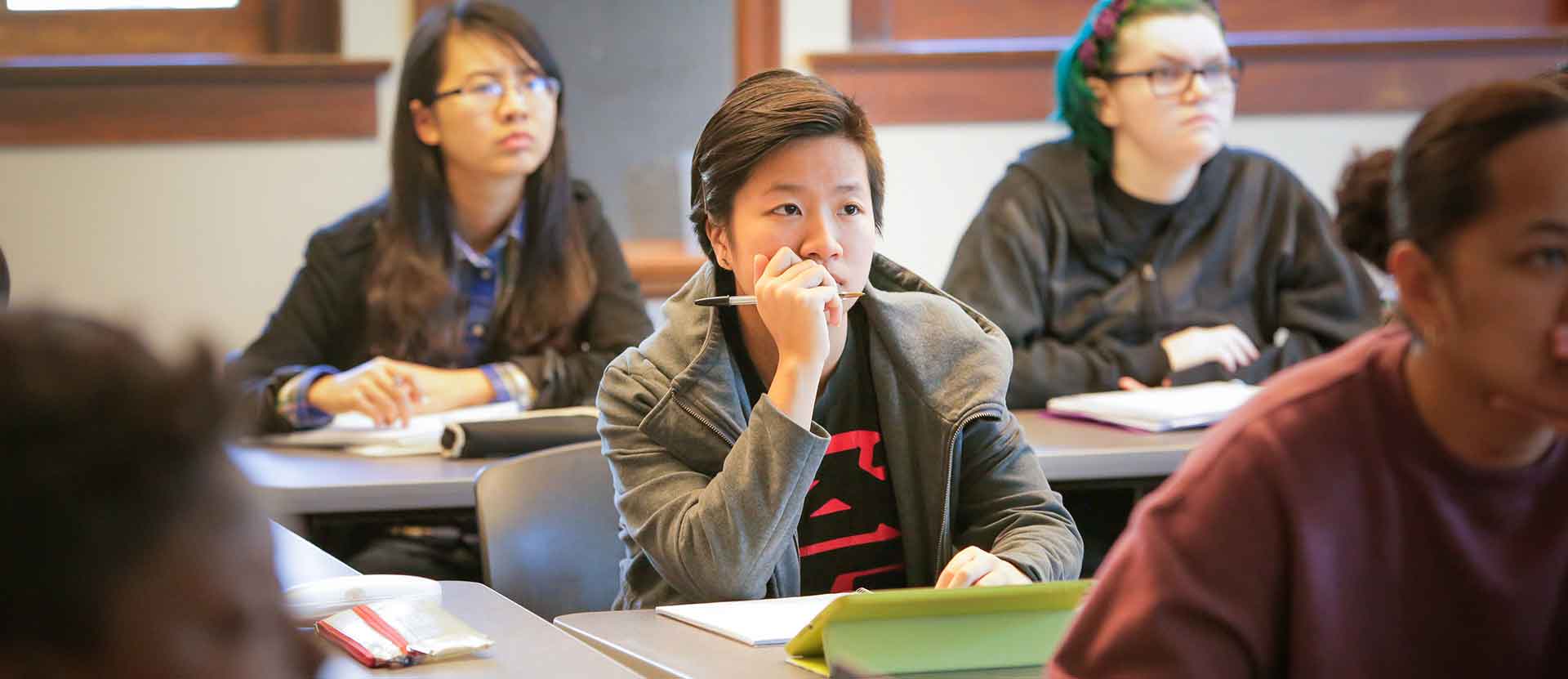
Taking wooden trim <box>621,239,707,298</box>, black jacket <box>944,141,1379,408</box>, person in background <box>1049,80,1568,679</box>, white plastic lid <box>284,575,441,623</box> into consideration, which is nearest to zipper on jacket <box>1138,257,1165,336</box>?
black jacket <box>944,141,1379,408</box>

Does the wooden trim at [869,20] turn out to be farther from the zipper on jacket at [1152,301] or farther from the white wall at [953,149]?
the zipper on jacket at [1152,301]

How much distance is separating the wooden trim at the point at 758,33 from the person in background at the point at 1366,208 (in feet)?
8.80

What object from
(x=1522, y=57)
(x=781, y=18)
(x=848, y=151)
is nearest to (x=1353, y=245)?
(x=848, y=151)

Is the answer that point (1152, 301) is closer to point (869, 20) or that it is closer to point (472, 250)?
point (869, 20)

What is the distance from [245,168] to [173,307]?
3.26 m

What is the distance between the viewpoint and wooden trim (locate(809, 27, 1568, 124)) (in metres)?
3.84

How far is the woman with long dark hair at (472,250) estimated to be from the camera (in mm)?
2863

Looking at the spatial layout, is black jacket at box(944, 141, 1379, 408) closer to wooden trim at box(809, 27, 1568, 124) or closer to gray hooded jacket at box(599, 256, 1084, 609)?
wooden trim at box(809, 27, 1568, 124)

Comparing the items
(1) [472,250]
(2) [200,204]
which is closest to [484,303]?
(1) [472,250]

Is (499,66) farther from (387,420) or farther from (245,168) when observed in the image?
(245,168)

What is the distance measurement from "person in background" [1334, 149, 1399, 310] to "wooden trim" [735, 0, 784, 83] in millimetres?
2681

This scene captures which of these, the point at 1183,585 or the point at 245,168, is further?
the point at 245,168

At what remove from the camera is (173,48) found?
3680mm

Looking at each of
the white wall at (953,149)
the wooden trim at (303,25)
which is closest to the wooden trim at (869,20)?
the white wall at (953,149)
